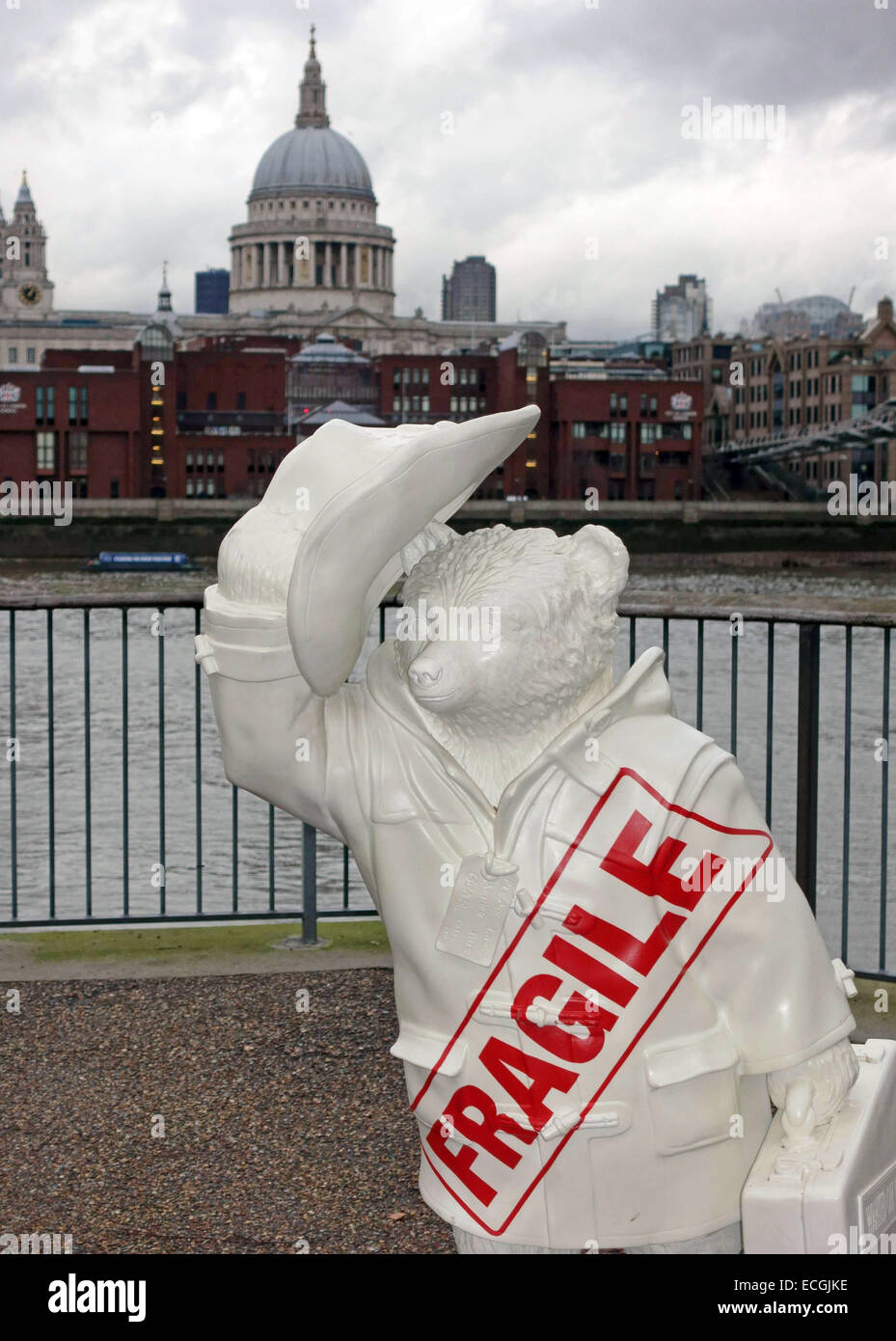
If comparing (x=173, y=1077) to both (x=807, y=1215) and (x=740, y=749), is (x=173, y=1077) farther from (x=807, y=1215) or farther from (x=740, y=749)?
(x=740, y=749)

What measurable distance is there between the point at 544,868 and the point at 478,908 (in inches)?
3.9

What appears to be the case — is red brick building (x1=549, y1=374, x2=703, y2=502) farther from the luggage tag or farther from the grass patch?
the luggage tag

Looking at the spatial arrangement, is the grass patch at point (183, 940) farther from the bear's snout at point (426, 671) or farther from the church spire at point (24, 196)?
the church spire at point (24, 196)

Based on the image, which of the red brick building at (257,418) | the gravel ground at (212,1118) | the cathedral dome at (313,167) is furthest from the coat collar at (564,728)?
the cathedral dome at (313,167)

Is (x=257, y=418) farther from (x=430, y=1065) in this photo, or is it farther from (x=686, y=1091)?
(x=686, y=1091)

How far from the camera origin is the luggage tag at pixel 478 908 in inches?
79.7

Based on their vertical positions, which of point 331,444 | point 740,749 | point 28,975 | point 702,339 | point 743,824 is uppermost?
point 702,339

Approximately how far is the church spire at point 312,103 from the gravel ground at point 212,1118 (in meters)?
98.8

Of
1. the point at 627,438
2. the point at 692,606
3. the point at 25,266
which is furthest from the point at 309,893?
the point at 25,266

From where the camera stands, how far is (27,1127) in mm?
3010

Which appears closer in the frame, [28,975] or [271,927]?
[28,975]

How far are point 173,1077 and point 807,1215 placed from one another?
63.2 inches

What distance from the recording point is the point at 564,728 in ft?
6.77

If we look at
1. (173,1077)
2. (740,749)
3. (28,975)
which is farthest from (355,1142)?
(740,749)
